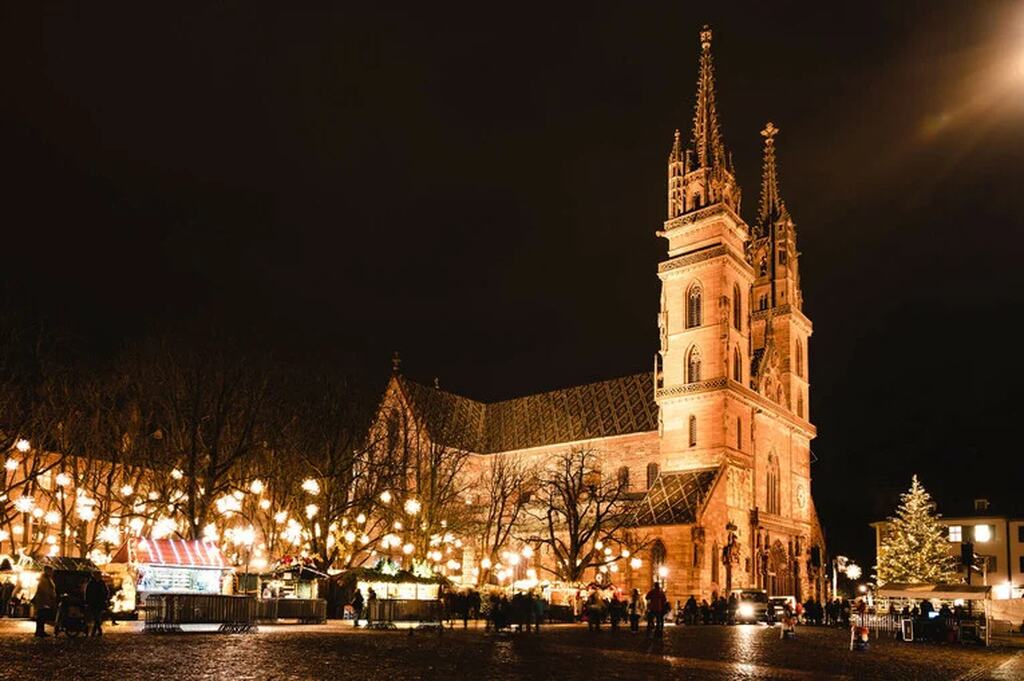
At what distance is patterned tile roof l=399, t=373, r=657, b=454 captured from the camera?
6994 cm

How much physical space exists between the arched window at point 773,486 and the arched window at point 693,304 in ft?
35.7

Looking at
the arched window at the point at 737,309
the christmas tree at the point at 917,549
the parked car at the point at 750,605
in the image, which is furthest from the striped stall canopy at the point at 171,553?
the christmas tree at the point at 917,549

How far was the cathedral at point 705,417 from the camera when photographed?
6072 centimetres

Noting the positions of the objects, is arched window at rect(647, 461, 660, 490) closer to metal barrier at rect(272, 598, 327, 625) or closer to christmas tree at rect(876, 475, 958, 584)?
christmas tree at rect(876, 475, 958, 584)

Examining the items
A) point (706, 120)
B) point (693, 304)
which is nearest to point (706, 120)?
point (706, 120)

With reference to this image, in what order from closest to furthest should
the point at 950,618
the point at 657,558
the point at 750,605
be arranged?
the point at 950,618
the point at 750,605
the point at 657,558

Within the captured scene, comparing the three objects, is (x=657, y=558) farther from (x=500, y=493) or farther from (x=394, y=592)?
(x=394, y=592)

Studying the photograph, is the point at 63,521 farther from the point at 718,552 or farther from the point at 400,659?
the point at 718,552

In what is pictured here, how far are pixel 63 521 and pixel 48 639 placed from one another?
19104mm

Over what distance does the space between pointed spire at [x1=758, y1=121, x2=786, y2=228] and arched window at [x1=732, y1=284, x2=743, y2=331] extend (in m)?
16.1

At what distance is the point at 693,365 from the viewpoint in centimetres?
6594

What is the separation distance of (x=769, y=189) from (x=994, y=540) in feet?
114

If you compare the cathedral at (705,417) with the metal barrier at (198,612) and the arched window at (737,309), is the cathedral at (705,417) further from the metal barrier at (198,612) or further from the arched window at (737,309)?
the metal barrier at (198,612)

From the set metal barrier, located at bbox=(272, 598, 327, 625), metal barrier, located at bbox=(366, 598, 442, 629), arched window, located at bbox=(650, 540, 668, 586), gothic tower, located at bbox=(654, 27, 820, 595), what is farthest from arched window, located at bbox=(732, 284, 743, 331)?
metal barrier, located at bbox=(272, 598, 327, 625)
